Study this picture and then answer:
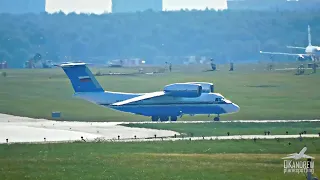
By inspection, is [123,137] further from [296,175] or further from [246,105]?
[246,105]

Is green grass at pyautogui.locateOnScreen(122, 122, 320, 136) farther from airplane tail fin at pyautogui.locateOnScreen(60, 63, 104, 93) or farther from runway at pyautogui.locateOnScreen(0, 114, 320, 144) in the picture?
airplane tail fin at pyautogui.locateOnScreen(60, 63, 104, 93)

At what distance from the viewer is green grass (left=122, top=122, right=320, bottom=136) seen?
73.9 m

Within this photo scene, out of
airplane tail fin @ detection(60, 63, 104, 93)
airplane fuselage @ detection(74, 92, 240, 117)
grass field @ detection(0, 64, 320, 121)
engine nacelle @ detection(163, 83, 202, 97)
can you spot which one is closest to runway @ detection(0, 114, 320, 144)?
airplane fuselage @ detection(74, 92, 240, 117)

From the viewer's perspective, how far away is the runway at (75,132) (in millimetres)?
70000

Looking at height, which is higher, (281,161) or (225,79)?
(225,79)

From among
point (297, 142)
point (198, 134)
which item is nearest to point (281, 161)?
point (297, 142)

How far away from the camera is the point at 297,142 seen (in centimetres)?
6469

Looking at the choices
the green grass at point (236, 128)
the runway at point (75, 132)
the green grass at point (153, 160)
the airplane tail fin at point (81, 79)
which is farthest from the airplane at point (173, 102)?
the green grass at point (153, 160)

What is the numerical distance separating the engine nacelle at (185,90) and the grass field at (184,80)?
3.86 meters

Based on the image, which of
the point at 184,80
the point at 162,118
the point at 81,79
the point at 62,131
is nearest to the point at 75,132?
the point at 62,131

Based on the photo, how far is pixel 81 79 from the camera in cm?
9219

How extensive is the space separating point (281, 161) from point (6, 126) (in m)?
31.8

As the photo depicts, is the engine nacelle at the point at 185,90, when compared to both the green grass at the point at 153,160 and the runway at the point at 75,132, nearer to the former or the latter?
the runway at the point at 75,132

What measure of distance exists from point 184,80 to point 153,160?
83.7m
